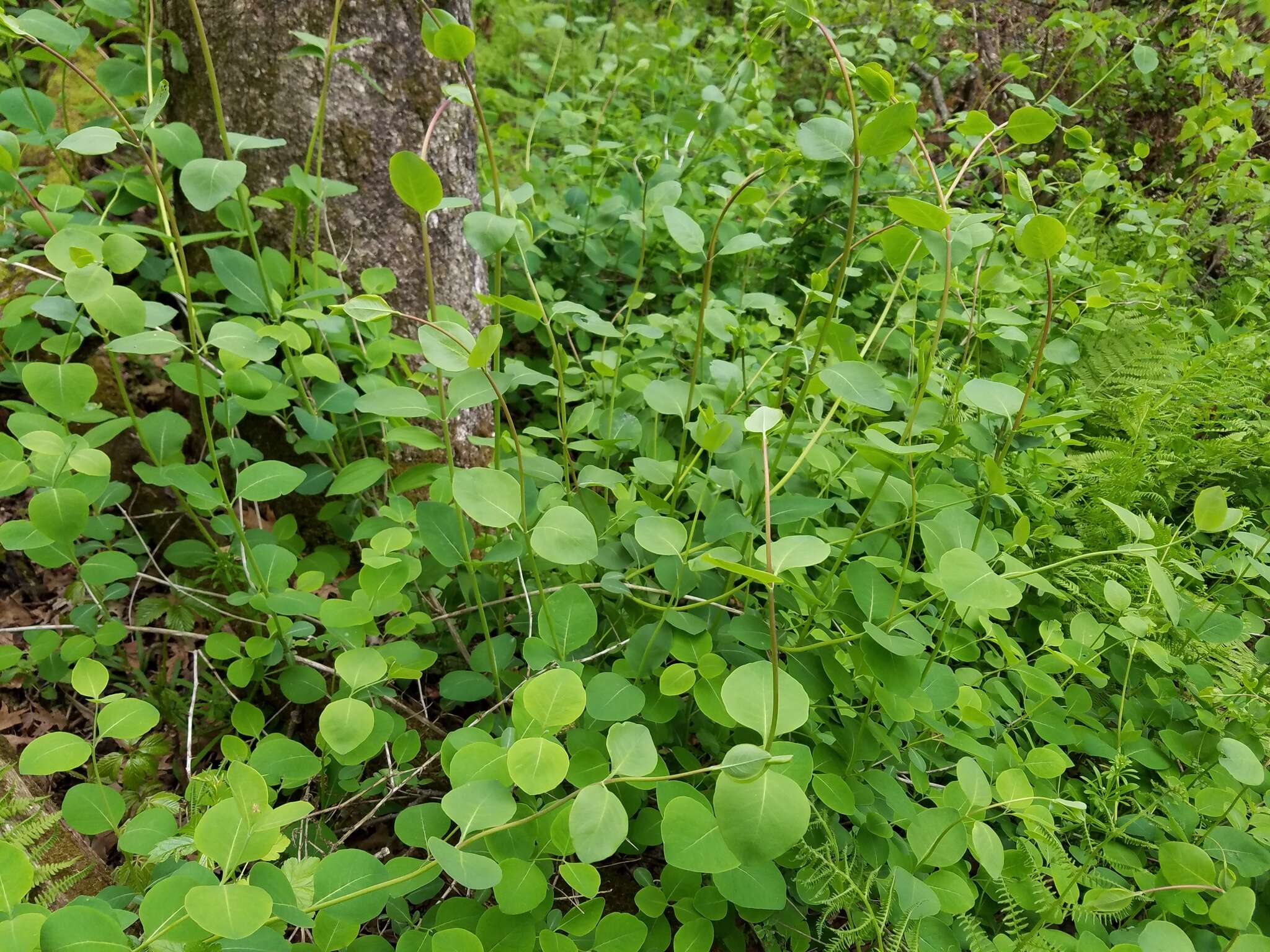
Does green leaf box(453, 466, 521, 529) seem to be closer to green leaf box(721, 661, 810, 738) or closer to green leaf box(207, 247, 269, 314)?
green leaf box(721, 661, 810, 738)

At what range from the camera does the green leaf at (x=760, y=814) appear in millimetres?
763

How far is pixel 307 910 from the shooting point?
930 mm

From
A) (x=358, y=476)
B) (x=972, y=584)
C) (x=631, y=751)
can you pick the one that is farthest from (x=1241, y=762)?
(x=358, y=476)

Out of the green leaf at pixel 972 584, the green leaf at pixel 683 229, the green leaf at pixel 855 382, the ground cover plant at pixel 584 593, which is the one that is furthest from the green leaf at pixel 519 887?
the green leaf at pixel 683 229

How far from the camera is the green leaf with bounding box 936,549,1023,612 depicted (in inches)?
41.6

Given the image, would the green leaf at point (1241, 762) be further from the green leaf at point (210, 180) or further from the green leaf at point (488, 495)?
the green leaf at point (210, 180)

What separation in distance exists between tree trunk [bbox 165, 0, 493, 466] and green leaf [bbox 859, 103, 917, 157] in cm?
131

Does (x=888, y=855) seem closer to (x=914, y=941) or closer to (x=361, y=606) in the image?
(x=914, y=941)

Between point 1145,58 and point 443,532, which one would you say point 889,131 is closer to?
point 443,532

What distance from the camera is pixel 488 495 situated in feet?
3.59

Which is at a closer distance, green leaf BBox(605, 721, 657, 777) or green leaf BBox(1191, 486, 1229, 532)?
green leaf BBox(605, 721, 657, 777)

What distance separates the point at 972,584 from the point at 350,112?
1914 millimetres

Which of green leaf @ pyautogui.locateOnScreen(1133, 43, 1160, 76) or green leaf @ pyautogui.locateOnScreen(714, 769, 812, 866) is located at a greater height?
green leaf @ pyautogui.locateOnScreen(1133, 43, 1160, 76)

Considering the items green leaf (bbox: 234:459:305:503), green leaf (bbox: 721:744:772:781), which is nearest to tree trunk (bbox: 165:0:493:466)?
green leaf (bbox: 234:459:305:503)
